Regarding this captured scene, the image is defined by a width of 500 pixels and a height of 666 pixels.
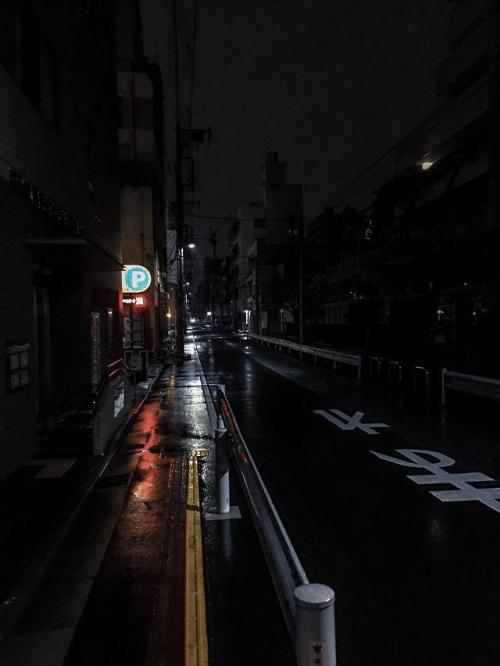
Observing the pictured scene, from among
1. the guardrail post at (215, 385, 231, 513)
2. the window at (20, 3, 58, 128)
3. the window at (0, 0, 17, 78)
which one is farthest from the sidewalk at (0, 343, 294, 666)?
the window at (20, 3, 58, 128)

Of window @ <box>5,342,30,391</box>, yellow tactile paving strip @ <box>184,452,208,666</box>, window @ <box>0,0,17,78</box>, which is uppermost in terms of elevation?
window @ <box>0,0,17,78</box>

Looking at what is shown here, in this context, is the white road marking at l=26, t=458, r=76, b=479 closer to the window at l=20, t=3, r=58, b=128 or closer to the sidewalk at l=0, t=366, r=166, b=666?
the sidewalk at l=0, t=366, r=166, b=666

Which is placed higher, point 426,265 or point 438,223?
point 438,223

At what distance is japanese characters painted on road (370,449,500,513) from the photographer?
260 inches

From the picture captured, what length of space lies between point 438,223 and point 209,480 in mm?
25411

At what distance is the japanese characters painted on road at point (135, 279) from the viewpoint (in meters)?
22.0

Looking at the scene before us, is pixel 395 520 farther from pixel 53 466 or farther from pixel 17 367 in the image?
pixel 17 367

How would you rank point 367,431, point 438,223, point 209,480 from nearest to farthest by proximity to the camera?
point 209,480 < point 367,431 < point 438,223

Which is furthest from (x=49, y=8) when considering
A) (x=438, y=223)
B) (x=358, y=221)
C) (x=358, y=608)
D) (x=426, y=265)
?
(x=358, y=221)

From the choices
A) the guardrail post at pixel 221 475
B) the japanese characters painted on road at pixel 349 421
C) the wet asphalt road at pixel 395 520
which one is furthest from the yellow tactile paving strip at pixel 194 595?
the japanese characters painted on road at pixel 349 421

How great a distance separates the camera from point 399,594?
4.30 metres

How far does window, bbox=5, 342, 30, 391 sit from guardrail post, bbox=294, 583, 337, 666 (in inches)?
240

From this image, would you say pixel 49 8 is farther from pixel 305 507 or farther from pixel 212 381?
pixel 212 381

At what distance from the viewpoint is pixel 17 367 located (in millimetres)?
7645
